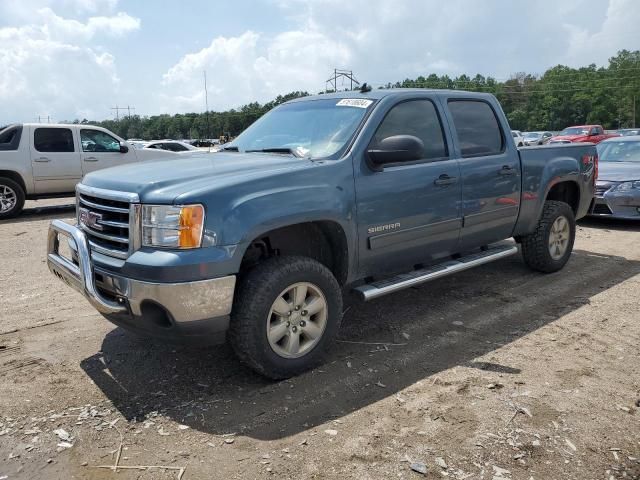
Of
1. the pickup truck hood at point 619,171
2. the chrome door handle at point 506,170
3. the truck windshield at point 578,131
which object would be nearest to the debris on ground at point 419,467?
the chrome door handle at point 506,170

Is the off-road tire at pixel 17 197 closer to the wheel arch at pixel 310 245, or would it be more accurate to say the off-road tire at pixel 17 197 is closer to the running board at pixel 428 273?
the wheel arch at pixel 310 245

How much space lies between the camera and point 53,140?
1153 cm

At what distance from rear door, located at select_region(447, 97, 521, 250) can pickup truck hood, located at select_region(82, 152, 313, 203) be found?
5.68 feet

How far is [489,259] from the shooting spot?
5.21m

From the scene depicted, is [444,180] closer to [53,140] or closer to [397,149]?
[397,149]

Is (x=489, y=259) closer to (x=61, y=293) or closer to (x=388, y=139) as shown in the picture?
(x=388, y=139)

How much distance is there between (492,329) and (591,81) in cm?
9503

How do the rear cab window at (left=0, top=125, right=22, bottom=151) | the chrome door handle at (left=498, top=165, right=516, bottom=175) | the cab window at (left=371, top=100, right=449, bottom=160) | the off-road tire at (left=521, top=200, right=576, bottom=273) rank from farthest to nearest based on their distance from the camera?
the rear cab window at (left=0, top=125, right=22, bottom=151) → the off-road tire at (left=521, top=200, right=576, bottom=273) → the chrome door handle at (left=498, top=165, right=516, bottom=175) → the cab window at (left=371, top=100, right=449, bottom=160)

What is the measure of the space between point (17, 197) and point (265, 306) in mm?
9527

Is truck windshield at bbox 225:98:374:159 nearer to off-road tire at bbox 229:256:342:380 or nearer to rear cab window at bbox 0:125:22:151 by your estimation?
off-road tire at bbox 229:256:342:380

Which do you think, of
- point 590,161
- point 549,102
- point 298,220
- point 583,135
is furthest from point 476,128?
point 549,102

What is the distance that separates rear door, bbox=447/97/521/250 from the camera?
194 inches

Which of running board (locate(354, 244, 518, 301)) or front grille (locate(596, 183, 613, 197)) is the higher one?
front grille (locate(596, 183, 613, 197))

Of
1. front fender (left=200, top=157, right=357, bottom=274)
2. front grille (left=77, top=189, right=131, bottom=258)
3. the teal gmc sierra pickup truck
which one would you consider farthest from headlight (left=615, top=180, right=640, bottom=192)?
front grille (left=77, top=189, right=131, bottom=258)
